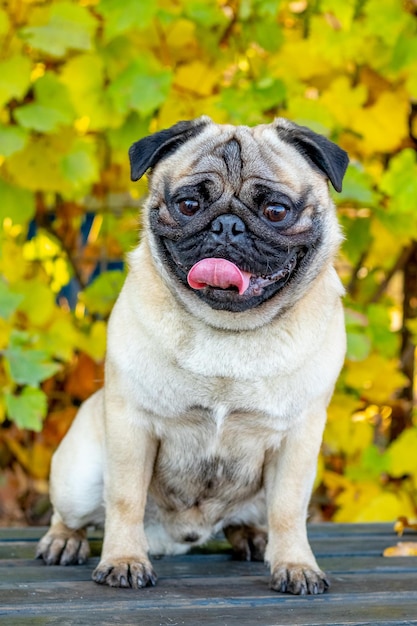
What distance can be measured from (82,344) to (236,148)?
5.49ft

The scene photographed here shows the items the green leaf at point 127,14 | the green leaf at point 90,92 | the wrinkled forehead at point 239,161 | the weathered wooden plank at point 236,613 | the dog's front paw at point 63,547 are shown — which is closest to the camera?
the weathered wooden plank at point 236,613

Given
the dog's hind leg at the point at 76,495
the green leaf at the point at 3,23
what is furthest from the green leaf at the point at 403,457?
the green leaf at the point at 3,23

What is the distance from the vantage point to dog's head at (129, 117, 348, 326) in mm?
2260

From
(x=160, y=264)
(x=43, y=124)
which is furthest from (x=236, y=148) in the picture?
(x=43, y=124)

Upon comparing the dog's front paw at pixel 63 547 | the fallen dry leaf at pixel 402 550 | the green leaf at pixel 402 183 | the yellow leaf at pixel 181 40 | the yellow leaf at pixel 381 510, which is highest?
the yellow leaf at pixel 181 40

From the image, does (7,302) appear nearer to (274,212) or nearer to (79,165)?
(79,165)

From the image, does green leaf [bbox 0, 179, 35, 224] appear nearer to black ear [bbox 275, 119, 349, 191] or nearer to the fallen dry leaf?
black ear [bbox 275, 119, 349, 191]

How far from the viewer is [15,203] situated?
3609mm

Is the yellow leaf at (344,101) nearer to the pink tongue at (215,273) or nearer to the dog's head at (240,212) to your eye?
the dog's head at (240,212)

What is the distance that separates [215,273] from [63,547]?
0.93 m

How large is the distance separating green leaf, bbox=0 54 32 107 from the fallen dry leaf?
6.04 ft

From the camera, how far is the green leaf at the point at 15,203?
3.60 m

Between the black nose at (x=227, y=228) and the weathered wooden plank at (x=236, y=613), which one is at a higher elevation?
the black nose at (x=227, y=228)

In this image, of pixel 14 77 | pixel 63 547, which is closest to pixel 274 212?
pixel 63 547
